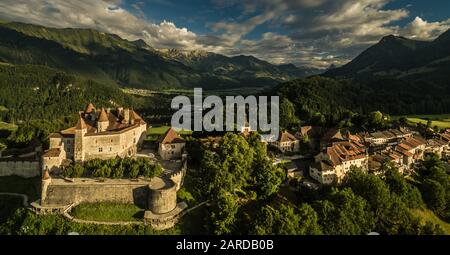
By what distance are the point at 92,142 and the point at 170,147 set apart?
13.2 m

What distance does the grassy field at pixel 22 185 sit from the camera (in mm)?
44406

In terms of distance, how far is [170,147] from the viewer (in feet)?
176

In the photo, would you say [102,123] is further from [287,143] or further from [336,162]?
[336,162]

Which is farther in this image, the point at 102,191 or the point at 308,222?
the point at 102,191

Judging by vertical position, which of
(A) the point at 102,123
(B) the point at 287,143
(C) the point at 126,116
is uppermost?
(C) the point at 126,116

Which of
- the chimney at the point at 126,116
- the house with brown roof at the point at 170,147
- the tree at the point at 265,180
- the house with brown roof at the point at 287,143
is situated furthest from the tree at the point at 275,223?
the chimney at the point at 126,116

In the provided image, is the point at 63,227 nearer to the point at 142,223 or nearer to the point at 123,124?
the point at 142,223

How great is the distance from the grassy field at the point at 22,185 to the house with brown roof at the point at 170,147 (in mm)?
19881

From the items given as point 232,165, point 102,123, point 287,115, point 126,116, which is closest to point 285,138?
point 232,165

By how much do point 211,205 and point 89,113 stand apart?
3288 centimetres

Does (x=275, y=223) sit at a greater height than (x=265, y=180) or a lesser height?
lesser

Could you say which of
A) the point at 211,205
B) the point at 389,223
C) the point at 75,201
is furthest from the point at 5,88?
the point at 389,223

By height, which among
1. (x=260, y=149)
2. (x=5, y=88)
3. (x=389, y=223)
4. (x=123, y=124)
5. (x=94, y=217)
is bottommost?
(x=389, y=223)

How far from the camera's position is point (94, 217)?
38406 millimetres
